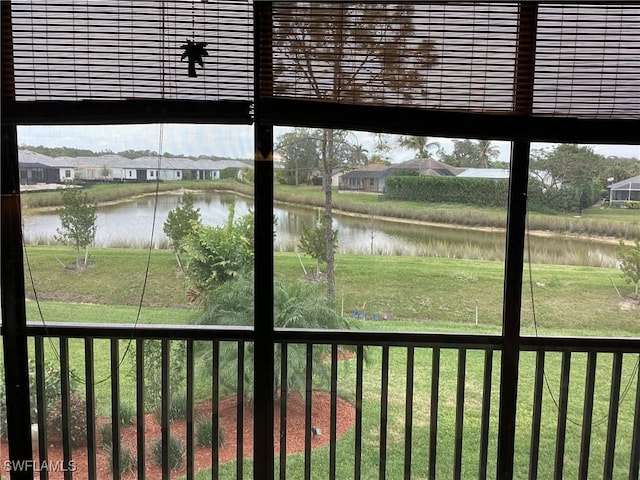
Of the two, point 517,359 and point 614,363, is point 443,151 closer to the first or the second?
point 517,359

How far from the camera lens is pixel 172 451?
1953mm

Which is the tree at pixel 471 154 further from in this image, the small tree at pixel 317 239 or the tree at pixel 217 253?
the tree at pixel 217 253

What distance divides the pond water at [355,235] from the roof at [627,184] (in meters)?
0.23

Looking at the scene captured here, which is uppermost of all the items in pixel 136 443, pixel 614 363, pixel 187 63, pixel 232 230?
pixel 187 63

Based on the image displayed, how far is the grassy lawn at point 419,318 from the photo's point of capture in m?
1.88

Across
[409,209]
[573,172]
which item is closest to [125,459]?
[409,209]

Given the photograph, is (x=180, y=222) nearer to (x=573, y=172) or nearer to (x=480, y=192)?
(x=480, y=192)

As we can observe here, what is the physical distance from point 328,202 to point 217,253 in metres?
0.50

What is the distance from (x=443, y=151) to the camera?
1.79 meters

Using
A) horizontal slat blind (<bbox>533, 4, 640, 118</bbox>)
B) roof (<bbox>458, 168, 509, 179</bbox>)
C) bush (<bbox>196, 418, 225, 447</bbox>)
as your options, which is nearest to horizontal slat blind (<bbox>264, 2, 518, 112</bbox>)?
horizontal slat blind (<bbox>533, 4, 640, 118</bbox>)

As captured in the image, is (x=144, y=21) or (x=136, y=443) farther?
(x=136, y=443)

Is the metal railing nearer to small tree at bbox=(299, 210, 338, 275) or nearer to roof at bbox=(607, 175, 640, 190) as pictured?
small tree at bbox=(299, 210, 338, 275)

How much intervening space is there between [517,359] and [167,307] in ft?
4.71

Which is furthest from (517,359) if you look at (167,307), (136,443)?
(136,443)
